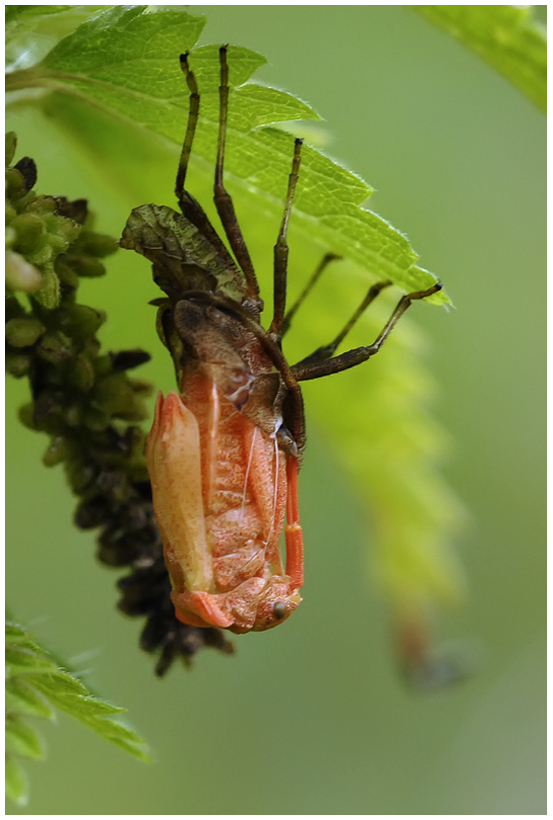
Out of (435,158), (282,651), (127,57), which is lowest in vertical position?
(282,651)

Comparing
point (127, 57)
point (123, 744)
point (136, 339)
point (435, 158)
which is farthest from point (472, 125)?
point (123, 744)

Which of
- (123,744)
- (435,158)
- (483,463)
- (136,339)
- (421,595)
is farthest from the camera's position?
(483,463)

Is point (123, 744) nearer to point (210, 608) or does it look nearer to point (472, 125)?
point (210, 608)

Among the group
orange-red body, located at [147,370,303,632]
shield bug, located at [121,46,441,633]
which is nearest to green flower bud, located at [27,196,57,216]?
shield bug, located at [121,46,441,633]

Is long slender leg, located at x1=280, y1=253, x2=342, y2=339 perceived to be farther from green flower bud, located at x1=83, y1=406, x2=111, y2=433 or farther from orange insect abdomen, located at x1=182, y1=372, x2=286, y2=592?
green flower bud, located at x1=83, y1=406, x2=111, y2=433

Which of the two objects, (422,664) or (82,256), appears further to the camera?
(422,664)

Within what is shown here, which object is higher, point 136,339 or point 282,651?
point 136,339
